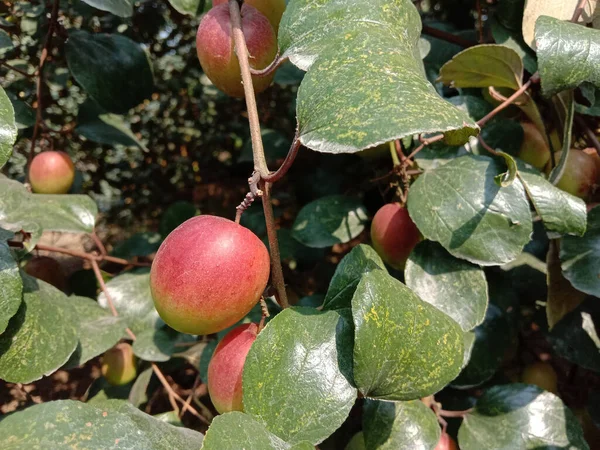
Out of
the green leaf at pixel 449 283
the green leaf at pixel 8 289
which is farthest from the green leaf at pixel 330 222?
the green leaf at pixel 8 289

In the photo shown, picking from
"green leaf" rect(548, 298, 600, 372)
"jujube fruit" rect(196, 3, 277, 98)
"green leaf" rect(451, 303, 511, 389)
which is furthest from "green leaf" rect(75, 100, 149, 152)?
"green leaf" rect(548, 298, 600, 372)

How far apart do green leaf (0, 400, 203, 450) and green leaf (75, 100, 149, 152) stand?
0.67 meters

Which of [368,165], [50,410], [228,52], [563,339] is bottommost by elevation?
[563,339]

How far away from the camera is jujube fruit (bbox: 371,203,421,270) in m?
0.66

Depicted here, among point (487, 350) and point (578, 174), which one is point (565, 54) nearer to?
point (578, 174)

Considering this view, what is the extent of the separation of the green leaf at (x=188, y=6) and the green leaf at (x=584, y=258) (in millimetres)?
597

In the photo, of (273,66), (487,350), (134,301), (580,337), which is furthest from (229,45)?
(580,337)

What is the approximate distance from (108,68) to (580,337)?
86 centimetres

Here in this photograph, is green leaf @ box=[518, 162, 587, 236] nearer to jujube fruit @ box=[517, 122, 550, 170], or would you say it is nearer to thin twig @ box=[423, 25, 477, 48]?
jujube fruit @ box=[517, 122, 550, 170]

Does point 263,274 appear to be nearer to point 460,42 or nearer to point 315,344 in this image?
point 315,344

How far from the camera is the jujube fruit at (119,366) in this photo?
29.8 inches

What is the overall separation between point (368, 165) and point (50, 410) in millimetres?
679

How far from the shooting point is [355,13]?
17.3 inches

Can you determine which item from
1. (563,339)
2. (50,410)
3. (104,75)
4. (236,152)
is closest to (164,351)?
(50,410)
